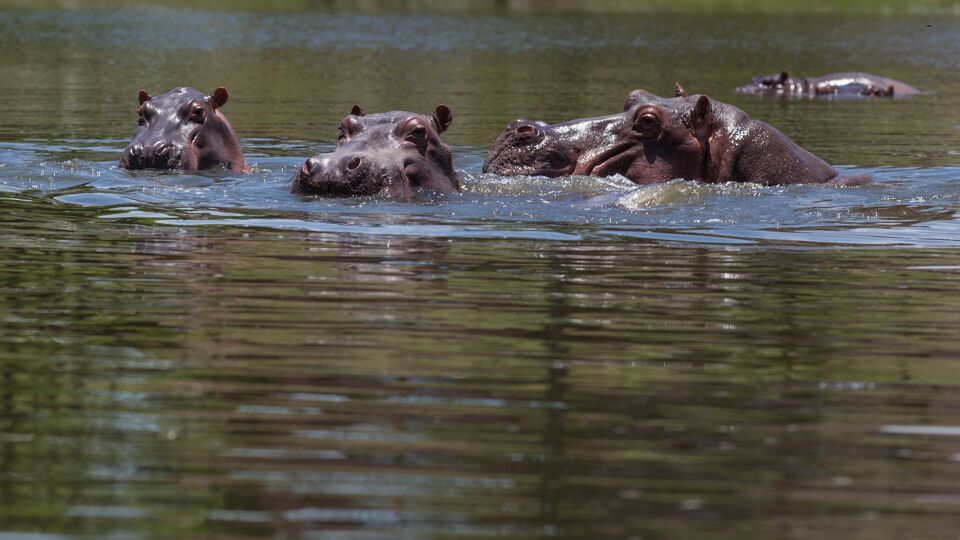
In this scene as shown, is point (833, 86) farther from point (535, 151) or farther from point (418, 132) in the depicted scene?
point (418, 132)

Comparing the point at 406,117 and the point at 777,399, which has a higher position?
the point at 406,117

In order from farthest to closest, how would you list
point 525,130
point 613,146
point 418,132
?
point 613,146 < point 525,130 < point 418,132

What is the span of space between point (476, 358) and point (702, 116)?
6.35m

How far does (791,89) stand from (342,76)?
812cm

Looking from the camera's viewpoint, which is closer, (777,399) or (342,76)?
(777,399)

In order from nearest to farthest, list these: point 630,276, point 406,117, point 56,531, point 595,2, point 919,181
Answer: point 56,531 < point 630,276 < point 406,117 < point 919,181 < point 595,2

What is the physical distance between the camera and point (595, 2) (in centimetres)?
6775

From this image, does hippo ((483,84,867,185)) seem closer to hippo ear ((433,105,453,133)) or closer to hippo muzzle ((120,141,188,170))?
hippo ear ((433,105,453,133))

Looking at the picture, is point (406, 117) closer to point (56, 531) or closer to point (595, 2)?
point (56, 531)

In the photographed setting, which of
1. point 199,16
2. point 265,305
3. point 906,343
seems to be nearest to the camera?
point 906,343

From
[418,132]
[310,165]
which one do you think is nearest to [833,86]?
[418,132]

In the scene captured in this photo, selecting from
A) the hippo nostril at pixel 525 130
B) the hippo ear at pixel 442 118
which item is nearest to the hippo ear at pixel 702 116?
the hippo nostril at pixel 525 130

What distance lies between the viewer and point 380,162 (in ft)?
36.6

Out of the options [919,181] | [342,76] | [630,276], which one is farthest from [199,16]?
[630,276]
